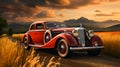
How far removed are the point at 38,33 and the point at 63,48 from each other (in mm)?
2678

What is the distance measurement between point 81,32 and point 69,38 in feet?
2.40

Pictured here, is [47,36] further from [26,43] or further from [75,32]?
[26,43]

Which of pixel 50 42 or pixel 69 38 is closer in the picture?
pixel 69 38

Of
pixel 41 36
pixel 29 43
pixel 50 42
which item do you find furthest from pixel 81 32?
pixel 29 43

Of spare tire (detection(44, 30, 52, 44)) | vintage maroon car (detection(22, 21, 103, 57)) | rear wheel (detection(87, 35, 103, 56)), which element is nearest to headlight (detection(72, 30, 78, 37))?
vintage maroon car (detection(22, 21, 103, 57))

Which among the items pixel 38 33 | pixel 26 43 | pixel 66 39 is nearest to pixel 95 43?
pixel 66 39

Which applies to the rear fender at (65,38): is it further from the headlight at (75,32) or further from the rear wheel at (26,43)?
the rear wheel at (26,43)

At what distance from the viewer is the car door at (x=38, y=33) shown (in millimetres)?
14650

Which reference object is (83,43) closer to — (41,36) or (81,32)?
(81,32)

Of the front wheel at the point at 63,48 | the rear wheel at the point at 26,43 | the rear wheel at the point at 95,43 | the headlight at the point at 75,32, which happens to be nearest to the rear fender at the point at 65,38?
the front wheel at the point at 63,48

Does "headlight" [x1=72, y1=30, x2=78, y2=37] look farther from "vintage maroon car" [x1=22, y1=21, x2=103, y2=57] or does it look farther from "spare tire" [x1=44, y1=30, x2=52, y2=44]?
"spare tire" [x1=44, y1=30, x2=52, y2=44]

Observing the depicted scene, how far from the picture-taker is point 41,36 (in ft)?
48.0

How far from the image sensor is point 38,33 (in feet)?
49.1

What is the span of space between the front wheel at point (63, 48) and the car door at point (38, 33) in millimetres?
1871
